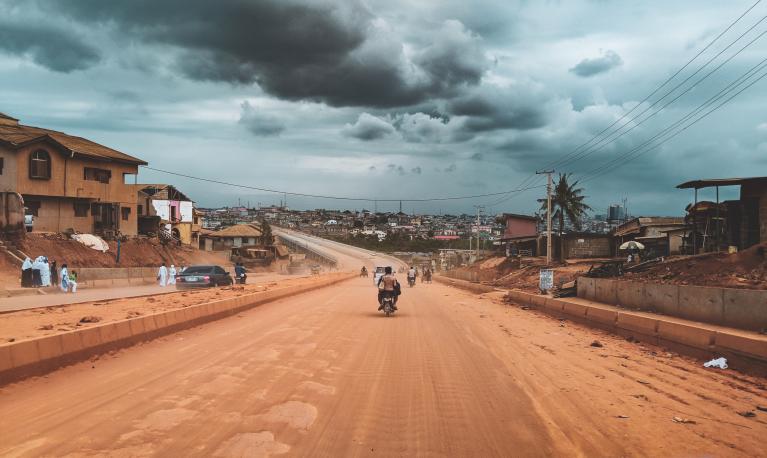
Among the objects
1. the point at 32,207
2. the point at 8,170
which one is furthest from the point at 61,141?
the point at 8,170

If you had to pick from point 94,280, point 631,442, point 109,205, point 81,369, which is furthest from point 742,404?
point 109,205

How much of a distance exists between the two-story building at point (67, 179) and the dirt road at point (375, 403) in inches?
1495

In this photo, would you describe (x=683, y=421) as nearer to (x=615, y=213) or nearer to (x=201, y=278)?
(x=201, y=278)

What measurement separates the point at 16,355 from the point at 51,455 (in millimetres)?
3589

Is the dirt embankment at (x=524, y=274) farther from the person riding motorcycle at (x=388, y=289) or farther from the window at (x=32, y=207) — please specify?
the window at (x=32, y=207)

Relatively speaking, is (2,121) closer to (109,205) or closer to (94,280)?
(109,205)

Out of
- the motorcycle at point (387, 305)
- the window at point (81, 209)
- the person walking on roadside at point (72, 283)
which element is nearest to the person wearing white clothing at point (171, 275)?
the person walking on roadside at point (72, 283)

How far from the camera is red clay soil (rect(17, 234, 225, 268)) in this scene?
40.8 m

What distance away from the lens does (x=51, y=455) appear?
15.1 ft

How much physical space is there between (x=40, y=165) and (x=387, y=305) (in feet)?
119

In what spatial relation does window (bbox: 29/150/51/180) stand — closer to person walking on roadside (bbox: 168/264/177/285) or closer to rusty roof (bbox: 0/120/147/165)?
rusty roof (bbox: 0/120/147/165)

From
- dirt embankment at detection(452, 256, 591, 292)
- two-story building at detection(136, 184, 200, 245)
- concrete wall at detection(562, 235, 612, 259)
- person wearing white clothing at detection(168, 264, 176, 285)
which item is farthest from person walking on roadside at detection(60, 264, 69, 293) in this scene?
concrete wall at detection(562, 235, 612, 259)

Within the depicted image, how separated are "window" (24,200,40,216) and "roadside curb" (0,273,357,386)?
116 feet

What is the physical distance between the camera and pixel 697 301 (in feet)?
47.0
